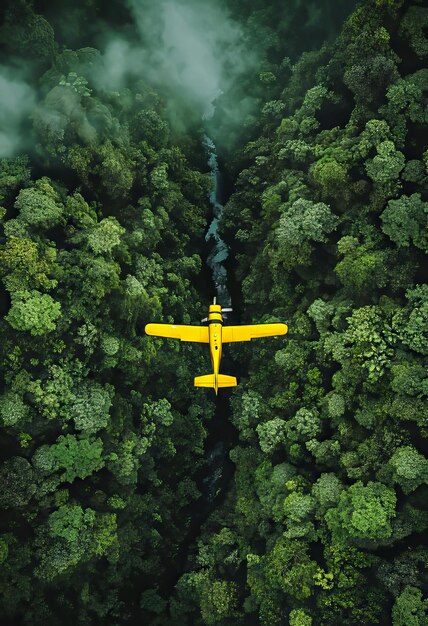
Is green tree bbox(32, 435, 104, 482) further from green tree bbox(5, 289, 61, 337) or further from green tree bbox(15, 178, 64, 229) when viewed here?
green tree bbox(15, 178, 64, 229)

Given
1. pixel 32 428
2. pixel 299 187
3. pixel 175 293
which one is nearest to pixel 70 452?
pixel 32 428

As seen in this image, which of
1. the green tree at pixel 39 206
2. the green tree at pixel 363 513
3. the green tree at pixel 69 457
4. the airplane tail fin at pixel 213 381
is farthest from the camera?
the airplane tail fin at pixel 213 381

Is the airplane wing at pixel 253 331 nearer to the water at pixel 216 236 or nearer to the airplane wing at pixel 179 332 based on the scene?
the airplane wing at pixel 179 332

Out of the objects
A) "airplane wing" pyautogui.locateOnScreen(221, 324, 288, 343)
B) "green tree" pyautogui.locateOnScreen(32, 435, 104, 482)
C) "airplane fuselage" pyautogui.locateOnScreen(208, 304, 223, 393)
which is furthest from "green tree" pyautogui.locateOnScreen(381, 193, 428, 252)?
"green tree" pyautogui.locateOnScreen(32, 435, 104, 482)

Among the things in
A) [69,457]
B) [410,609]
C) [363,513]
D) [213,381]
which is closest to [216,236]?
[213,381]

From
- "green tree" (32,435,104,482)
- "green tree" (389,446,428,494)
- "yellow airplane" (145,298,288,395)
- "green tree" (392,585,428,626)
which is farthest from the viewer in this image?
"yellow airplane" (145,298,288,395)

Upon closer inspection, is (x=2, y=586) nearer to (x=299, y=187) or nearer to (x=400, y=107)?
(x=299, y=187)

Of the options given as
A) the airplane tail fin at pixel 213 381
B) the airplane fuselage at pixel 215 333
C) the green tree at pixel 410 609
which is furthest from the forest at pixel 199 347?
the airplane fuselage at pixel 215 333

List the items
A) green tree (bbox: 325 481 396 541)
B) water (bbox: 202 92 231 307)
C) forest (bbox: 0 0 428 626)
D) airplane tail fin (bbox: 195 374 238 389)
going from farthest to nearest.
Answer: water (bbox: 202 92 231 307)
airplane tail fin (bbox: 195 374 238 389)
forest (bbox: 0 0 428 626)
green tree (bbox: 325 481 396 541)
